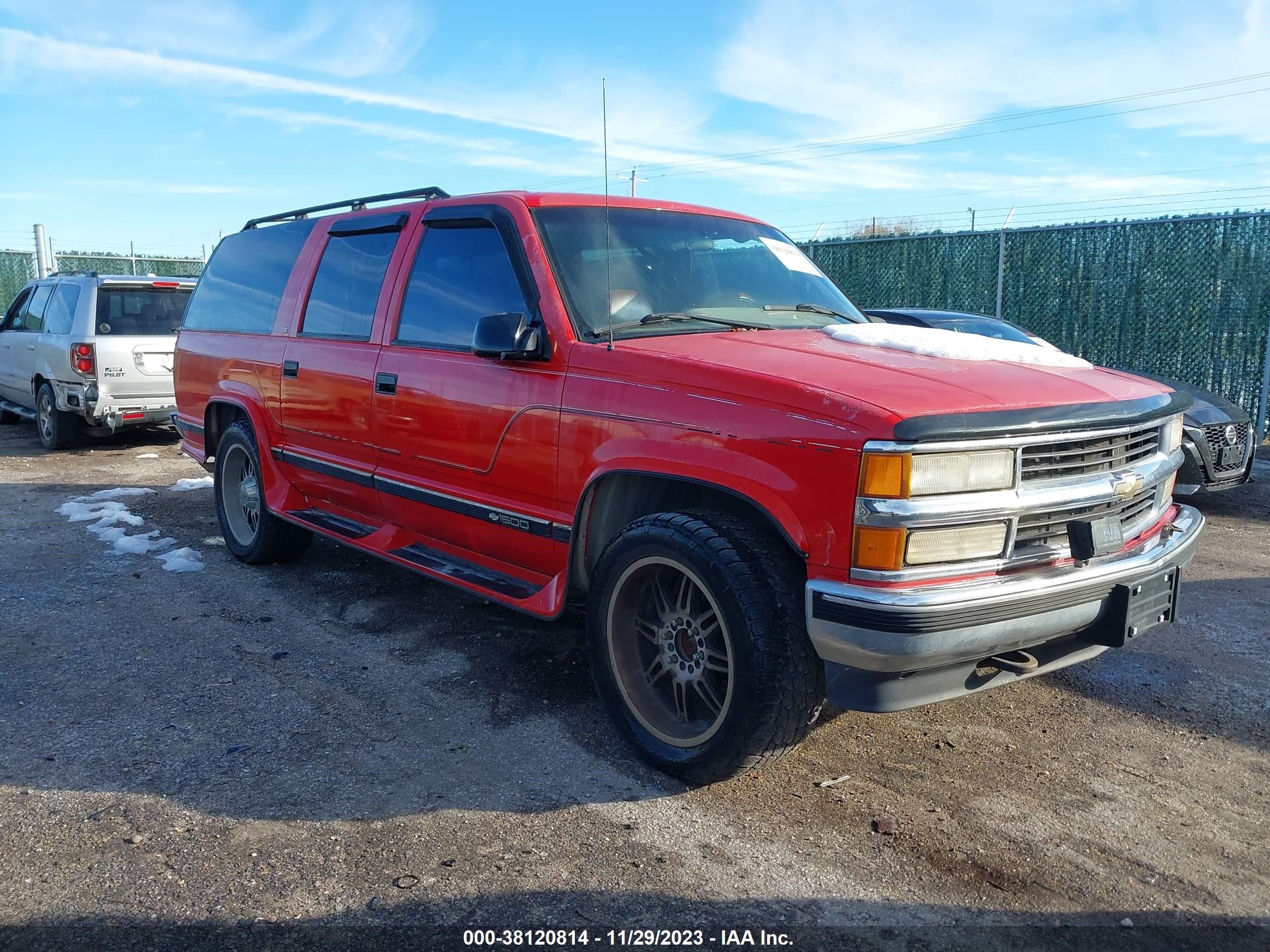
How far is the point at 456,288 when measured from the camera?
4312 millimetres

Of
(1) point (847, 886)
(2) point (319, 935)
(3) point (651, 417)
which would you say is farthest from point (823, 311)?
(2) point (319, 935)

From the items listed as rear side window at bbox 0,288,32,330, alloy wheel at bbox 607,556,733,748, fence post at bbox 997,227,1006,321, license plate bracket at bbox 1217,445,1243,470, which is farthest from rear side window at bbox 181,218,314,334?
fence post at bbox 997,227,1006,321

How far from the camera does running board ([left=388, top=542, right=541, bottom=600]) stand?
4.01 m

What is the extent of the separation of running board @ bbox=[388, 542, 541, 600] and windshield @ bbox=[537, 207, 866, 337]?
1083 millimetres

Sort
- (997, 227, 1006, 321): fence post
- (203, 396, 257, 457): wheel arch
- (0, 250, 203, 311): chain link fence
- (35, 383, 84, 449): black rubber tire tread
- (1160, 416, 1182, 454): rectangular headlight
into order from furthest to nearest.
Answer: (0, 250, 203, 311): chain link fence, (997, 227, 1006, 321): fence post, (35, 383, 84, 449): black rubber tire tread, (203, 396, 257, 457): wheel arch, (1160, 416, 1182, 454): rectangular headlight

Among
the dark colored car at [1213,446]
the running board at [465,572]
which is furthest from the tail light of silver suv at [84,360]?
the dark colored car at [1213,446]

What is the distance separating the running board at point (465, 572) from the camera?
401cm

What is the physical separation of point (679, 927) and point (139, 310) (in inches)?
390

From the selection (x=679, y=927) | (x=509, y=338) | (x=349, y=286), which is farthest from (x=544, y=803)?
(x=349, y=286)

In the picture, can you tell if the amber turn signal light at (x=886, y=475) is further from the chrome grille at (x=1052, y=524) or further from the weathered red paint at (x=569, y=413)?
the chrome grille at (x=1052, y=524)

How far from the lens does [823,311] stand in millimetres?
4469

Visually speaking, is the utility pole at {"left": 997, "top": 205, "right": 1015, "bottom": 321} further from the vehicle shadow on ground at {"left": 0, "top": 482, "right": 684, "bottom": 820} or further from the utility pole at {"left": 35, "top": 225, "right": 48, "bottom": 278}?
the utility pole at {"left": 35, "top": 225, "right": 48, "bottom": 278}

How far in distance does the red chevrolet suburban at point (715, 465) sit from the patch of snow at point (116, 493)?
391 cm

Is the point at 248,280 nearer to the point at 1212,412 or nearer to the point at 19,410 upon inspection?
the point at 1212,412
